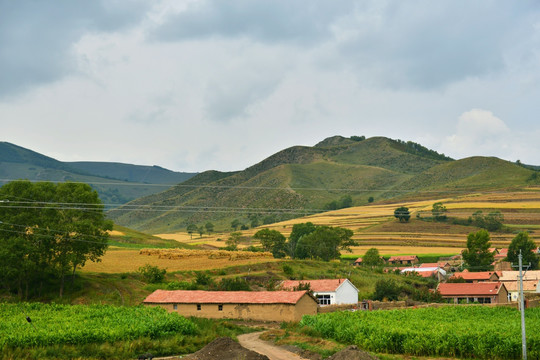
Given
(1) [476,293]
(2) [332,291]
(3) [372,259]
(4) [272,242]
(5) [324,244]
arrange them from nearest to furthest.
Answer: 1. (2) [332,291]
2. (1) [476,293]
3. (3) [372,259]
4. (5) [324,244]
5. (4) [272,242]

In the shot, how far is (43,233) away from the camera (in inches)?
2322

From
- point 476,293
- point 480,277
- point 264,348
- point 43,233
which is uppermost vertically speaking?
point 43,233

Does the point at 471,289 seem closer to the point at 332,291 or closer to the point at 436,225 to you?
the point at 332,291

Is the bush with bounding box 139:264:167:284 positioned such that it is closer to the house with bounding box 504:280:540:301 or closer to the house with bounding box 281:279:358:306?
the house with bounding box 281:279:358:306

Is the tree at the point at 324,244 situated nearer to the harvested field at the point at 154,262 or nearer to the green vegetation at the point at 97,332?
the harvested field at the point at 154,262

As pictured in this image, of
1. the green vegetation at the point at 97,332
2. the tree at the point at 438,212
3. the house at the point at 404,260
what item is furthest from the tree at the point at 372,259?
the green vegetation at the point at 97,332

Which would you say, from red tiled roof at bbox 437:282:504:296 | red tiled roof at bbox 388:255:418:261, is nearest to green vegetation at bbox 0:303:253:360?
red tiled roof at bbox 437:282:504:296

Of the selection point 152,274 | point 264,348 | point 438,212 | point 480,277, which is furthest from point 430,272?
point 264,348

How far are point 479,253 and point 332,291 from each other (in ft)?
165

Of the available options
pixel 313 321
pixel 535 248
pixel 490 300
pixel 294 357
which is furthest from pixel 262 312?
pixel 535 248

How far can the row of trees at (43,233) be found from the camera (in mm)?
56438

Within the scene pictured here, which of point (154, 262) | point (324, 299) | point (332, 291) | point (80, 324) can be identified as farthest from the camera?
point (154, 262)

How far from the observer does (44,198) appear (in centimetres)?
6153

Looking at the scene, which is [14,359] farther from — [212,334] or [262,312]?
[262,312]
